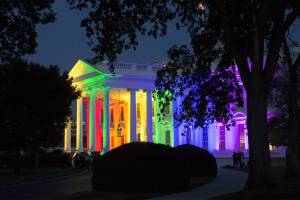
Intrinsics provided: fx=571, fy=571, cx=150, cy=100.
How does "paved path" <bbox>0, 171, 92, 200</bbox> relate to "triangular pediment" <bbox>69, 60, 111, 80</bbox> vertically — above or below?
below

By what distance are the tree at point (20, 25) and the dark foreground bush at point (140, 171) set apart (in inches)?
209

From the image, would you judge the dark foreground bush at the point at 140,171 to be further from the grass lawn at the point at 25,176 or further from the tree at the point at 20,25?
→ the grass lawn at the point at 25,176

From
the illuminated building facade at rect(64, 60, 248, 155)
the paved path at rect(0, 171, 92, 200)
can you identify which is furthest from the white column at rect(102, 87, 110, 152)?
the paved path at rect(0, 171, 92, 200)

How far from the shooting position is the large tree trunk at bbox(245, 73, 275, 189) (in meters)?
20.0

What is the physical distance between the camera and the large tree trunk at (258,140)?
20031 millimetres

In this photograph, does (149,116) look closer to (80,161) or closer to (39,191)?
(80,161)

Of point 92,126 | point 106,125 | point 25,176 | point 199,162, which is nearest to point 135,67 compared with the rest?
point 106,125

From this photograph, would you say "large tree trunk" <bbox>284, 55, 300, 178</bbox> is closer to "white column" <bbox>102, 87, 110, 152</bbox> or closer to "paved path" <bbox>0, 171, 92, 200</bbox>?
"paved path" <bbox>0, 171, 92, 200</bbox>

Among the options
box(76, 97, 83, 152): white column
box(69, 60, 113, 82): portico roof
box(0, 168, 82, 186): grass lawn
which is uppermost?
box(69, 60, 113, 82): portico roof

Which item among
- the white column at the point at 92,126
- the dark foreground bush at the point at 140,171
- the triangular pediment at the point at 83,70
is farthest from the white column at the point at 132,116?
the dark foreground bush at the point at 140,171

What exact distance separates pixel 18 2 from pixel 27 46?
5.88ft

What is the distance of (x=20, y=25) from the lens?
69.5ft

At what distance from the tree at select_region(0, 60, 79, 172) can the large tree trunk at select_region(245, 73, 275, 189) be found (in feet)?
86.9

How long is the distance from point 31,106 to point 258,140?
92.5 feet
